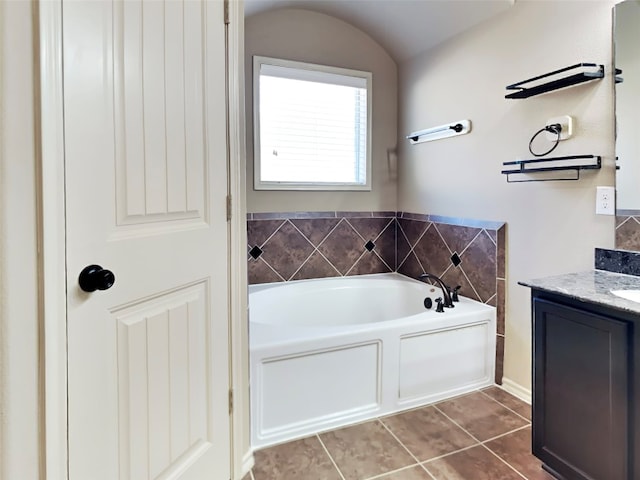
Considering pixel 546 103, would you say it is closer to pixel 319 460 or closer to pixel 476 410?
pixel 476 410

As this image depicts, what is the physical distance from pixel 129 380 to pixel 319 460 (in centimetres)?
102

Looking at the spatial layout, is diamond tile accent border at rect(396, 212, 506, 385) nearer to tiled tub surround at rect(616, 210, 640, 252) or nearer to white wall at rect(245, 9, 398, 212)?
white wall at rect(245, 9, 398, 212)

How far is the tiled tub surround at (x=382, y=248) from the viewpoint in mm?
2512

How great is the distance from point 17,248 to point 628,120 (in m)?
2.27

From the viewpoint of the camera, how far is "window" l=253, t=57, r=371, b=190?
2992 mm

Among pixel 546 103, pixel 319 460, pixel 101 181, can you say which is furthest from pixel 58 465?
pixel 546 103

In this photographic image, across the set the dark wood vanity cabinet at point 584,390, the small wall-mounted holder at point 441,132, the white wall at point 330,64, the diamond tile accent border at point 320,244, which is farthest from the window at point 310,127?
the dark wood vanity cabinet at point 584,390

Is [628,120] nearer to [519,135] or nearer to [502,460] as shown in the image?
[519,135]

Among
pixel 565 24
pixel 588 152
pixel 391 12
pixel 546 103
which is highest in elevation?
pixel 391 12

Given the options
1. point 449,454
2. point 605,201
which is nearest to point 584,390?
point 449,454

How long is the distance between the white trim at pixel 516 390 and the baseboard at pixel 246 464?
1.58m

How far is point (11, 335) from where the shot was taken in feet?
2.60

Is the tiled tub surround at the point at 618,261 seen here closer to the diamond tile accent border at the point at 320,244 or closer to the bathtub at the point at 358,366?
the bathtub at the point at 358,366

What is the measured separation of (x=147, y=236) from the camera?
1148 millimetres
